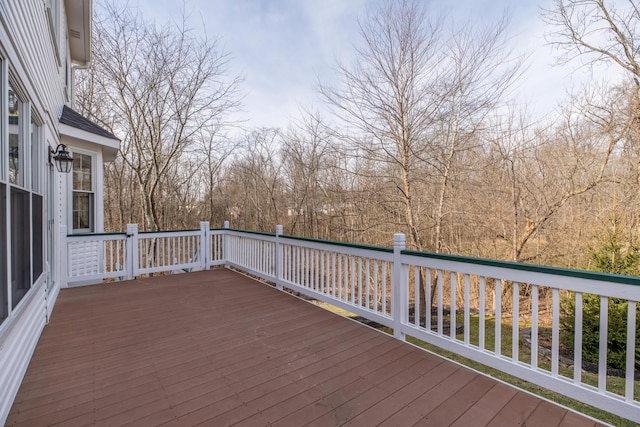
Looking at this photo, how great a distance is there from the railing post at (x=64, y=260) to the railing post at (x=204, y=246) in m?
2.20

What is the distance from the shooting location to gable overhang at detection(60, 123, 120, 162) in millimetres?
4992

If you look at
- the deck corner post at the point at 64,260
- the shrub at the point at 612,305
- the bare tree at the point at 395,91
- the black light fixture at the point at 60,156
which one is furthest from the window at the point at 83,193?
the shrub at the point at 612,305

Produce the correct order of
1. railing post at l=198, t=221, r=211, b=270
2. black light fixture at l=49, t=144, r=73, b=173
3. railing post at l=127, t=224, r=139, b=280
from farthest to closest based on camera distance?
railing post at l=198, t=221, r=211, b=270, railing post at l=127, t=224, r=139, b=280, black light fixture at l=49, t=144, r=73, b=173

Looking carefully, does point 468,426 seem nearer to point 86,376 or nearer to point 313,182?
point 86,376

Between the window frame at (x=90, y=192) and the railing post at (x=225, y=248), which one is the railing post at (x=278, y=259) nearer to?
the railing post at (x=225, y=248)

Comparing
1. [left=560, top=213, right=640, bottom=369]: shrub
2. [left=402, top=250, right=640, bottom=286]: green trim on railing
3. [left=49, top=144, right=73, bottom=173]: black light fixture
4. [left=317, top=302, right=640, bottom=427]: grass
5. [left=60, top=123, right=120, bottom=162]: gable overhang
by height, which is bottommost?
[left=317, top=302, right=640, bottom=427]: grass

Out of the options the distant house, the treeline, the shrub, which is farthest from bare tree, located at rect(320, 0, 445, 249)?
the distant house

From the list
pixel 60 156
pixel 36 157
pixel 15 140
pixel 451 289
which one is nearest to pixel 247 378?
pixel 451 289

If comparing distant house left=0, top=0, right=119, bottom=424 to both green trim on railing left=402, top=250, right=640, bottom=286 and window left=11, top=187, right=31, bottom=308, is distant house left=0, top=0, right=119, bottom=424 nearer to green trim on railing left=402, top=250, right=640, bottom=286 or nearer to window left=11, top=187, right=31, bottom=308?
window left=11, top=187, right=31, bottom=308

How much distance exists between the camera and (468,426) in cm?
187

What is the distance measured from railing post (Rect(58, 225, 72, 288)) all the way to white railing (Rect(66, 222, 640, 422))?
0.06 m

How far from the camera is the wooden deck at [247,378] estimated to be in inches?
77.3

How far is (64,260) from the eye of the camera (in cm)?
504

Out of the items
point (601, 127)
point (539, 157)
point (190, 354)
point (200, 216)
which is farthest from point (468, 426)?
point (200, 216)
